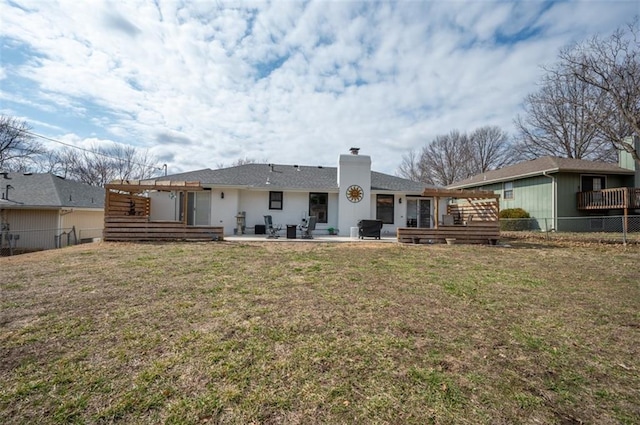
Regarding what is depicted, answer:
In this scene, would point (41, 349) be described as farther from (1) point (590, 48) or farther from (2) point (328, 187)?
(1) point (590, 48)

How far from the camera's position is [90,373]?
2.58 meters

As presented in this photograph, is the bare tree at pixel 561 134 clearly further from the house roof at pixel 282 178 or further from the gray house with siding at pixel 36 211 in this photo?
the gray house with siding at pixel 36 211

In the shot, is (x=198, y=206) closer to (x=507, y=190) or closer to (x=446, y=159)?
(x=507, y=190)

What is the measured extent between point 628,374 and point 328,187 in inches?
553

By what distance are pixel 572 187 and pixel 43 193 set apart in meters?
31.4

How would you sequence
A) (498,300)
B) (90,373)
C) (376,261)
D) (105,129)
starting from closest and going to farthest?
(90,373) → (498,300) → (376,261) → (105,129)

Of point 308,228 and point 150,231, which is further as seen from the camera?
point 308,228

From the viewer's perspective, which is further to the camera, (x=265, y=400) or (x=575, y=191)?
(x=575, y=191)

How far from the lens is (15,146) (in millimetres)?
27391

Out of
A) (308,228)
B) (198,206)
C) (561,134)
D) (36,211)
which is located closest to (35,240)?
(36,211)

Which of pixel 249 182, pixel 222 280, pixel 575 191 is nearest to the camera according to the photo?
pixel 222 280

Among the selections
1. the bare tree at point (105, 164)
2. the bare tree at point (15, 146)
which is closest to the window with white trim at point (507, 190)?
the bare tree at point (105, 164)

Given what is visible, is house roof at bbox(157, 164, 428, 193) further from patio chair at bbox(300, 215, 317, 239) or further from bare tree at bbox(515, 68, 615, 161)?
bare tree at bbox(515, 68, 615, 161)

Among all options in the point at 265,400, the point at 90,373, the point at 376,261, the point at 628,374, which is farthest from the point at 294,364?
the point at 376,261
